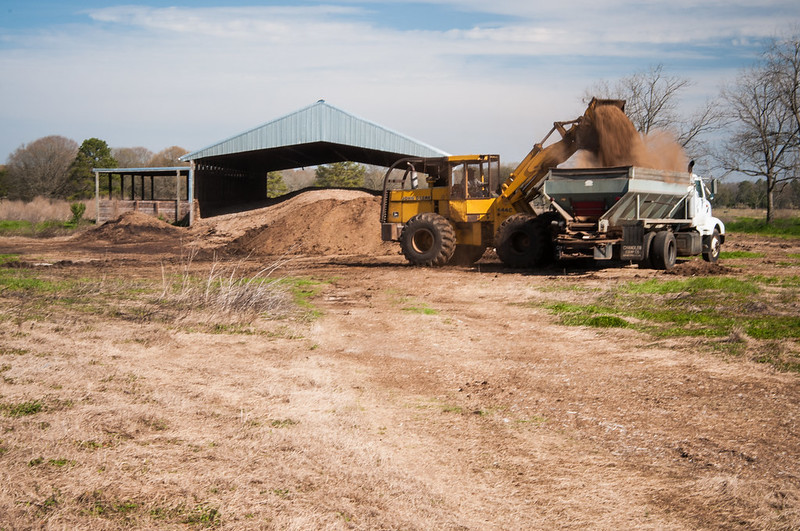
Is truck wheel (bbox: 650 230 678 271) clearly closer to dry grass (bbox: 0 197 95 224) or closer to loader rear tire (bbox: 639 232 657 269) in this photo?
loader rear tire (bbox: 639 232 657 269)

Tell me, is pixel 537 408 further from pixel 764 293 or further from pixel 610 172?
pixel 610 172

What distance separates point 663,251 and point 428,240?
20.8 ft

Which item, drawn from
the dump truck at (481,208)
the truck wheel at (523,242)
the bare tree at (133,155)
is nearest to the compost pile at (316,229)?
the dump truck at (481,208)

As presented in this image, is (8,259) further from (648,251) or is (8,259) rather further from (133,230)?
(648,251)

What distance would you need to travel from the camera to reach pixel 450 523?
4344mm

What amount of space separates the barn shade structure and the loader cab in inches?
600

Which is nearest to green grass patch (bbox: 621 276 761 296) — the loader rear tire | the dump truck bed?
the loader rear tire

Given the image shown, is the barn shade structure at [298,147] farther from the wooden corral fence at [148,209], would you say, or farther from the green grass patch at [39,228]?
the green grass patch at [39,228]

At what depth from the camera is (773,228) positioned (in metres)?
41.0

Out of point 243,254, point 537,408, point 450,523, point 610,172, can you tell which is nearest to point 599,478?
point 450,523

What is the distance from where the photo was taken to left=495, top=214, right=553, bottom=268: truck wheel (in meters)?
18.9

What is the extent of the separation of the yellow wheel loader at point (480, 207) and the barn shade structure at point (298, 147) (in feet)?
48.6

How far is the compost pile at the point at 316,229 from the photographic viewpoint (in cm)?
2850

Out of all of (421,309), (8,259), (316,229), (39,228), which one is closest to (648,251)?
(421,309)
